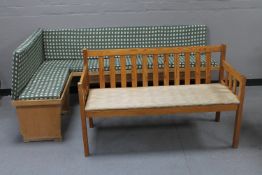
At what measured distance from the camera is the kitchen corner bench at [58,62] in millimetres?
2809

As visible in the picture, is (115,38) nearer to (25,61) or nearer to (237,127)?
(25,61)

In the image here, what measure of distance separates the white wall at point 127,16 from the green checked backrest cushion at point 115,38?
107 millimetres

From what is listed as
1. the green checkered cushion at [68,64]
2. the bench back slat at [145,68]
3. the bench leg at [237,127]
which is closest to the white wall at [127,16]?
the green checkered cushion at [68,64]

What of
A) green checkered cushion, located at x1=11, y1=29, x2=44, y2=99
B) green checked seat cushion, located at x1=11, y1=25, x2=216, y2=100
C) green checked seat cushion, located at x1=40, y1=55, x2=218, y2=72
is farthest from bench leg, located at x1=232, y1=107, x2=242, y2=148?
green checkered cushion, located at x1=11, y1=29, x2=44, y2=99

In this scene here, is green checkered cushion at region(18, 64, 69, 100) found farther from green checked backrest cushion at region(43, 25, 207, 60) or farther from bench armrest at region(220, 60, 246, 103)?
bench armrest at region(220, 60, 246, 103)

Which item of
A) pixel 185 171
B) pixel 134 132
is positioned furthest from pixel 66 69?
pixel 185 171

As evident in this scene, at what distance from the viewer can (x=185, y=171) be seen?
97.3 inches

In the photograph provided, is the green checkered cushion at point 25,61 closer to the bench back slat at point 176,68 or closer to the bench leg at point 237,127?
the bench back slat at point 176,68

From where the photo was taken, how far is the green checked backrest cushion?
3822 millimetres

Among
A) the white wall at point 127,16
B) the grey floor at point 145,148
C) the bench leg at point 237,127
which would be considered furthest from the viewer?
the white wall at point 127,16

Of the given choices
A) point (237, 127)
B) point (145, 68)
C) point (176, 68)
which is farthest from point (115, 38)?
point (237, 127)

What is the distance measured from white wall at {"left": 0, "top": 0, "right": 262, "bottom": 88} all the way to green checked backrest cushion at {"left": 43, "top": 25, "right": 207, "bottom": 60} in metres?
0.11

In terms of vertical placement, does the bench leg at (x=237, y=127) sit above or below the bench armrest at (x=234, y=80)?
below

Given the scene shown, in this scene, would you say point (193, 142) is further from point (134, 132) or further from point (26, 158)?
point (26, 158)
